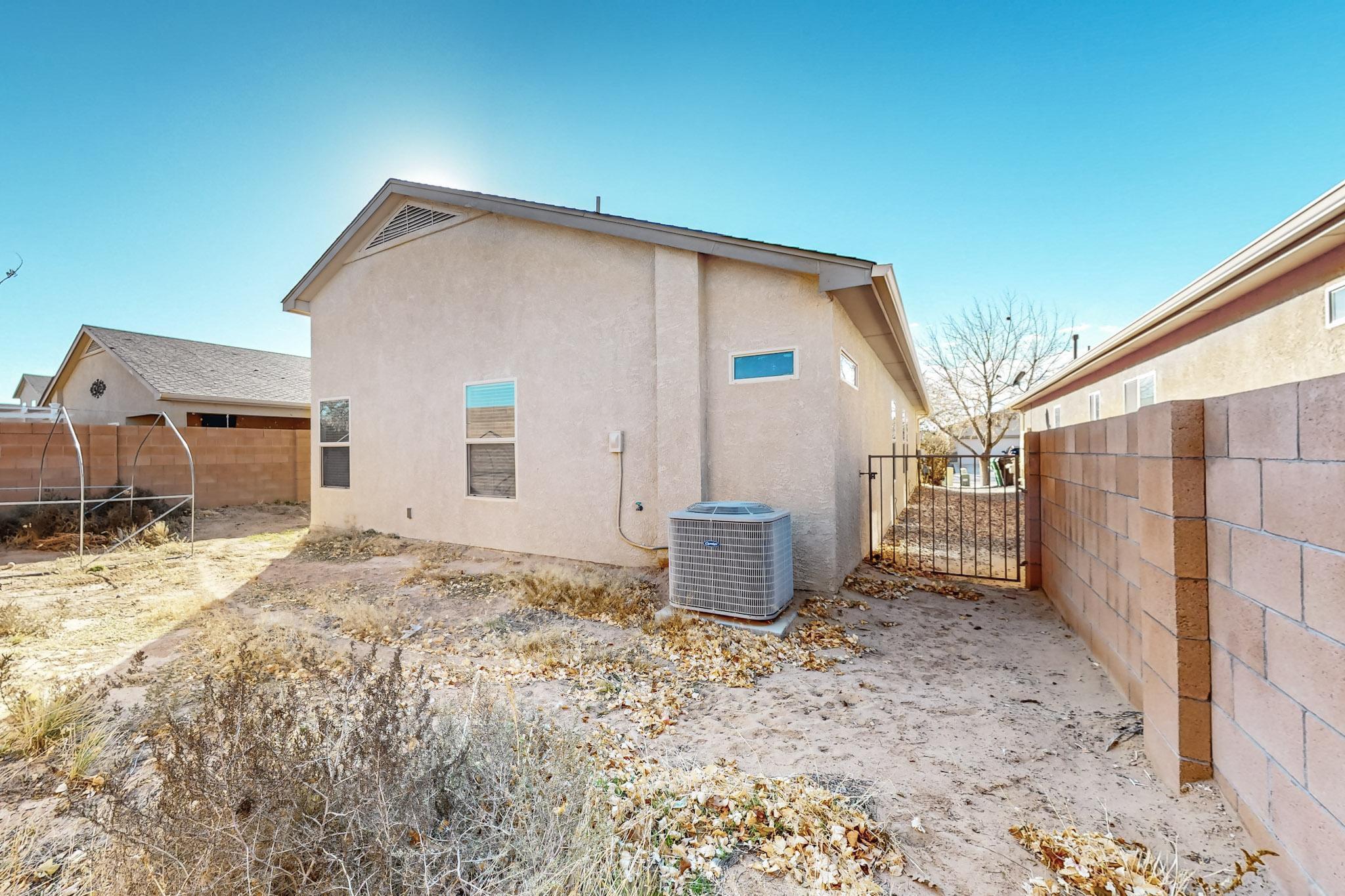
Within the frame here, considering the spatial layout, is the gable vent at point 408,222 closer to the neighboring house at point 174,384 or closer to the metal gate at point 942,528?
the metal gate at point 942,528

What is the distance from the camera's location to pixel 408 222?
8.27 m

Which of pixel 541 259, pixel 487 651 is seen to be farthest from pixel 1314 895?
pixel 541 259

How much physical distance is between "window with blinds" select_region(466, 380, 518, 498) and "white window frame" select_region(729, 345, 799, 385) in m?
3.35

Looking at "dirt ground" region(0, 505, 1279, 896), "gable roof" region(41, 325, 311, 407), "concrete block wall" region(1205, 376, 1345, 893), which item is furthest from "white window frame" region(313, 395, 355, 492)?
"concrete block wall" region(1205, 376, 1345, 893)

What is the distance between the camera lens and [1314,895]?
1.48 m

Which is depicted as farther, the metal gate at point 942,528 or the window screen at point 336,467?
the window screen at point 336,467

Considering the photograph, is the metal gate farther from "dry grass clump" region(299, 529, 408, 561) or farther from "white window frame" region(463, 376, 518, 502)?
"dry grass clump" region(299, 529, 408, 561)

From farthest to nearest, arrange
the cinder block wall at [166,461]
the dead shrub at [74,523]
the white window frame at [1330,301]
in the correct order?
the cinder block wall at [166,461] < the dead shrub at [74,523] < the white window frame at [1330,301]

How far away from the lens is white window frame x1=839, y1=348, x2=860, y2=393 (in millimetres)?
5316

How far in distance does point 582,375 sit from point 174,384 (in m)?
13.1

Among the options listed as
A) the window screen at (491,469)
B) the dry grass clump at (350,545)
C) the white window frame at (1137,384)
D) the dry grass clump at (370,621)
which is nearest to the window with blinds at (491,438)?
the window screen at (491,469)

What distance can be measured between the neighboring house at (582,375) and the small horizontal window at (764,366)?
21 mm

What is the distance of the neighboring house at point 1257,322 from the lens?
4.34m

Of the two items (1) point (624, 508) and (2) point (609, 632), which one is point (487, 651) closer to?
(2) point (609, 632)
